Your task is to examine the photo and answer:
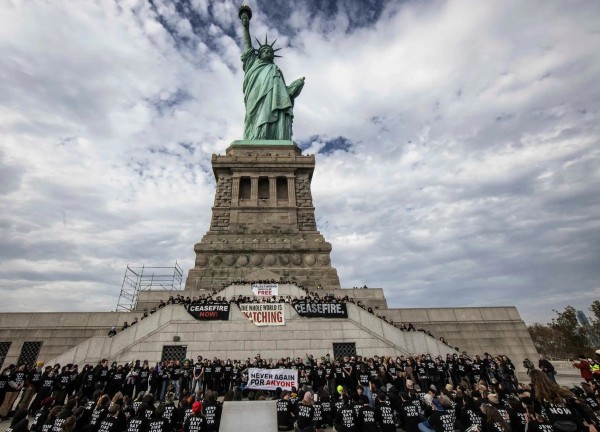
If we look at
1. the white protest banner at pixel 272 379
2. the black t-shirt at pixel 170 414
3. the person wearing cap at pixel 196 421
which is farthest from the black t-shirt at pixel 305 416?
the white protest banner at pixel 272 379

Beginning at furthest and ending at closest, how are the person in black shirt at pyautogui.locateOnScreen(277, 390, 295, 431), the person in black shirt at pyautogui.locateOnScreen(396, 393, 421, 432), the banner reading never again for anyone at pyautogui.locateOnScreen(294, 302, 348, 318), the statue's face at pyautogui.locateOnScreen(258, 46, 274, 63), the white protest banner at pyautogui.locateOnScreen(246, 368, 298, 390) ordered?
the statue's face at pyautogui.locateOnScreen(258, 46, 274, 63) < the banner reading never again for anyone at pyautogui.locateOnScreen(294, 302, 348, 318) < the white protest banner at pyautogui.locateOnScreen(246, 368, 298, 390) < the person in black shirt at pyautogui.locateOnScreen(277, 390, 295, 431) < the person in black shirt at pyautogui.locateOnScreen(396, 393, 421, 432)

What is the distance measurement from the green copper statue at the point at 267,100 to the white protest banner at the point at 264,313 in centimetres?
2502

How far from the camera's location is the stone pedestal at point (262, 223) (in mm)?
29641

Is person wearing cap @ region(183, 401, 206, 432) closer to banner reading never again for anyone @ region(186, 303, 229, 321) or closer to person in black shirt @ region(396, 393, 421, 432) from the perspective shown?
person in black shirt @ region(396, 393, 421, 432)

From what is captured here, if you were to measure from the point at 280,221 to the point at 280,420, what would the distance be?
82.4ft

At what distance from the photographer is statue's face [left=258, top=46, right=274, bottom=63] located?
1789 inches

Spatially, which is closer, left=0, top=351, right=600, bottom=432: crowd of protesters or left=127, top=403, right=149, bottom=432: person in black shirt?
left=0, top=351, right=600, bottom=432: crowd of protesters

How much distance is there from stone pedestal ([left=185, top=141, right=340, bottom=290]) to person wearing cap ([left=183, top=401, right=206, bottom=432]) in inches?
815

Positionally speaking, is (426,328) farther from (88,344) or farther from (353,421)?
(88,344)

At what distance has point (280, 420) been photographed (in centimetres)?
935

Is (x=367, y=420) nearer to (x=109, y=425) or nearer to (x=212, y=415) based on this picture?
(x=212, y=415)

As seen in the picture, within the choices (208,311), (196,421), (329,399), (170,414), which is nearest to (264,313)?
(208,311)

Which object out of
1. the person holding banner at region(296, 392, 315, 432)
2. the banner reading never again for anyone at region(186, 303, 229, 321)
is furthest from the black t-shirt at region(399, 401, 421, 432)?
the banner reading never again for anyone at region(186, 303, 229, 321)

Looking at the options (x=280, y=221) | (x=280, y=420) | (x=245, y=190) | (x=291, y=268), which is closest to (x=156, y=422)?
(x=280, y=420)
